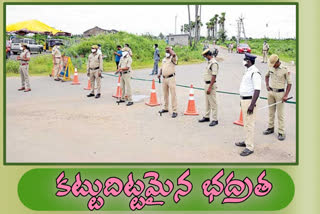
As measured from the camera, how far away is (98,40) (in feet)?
82.8

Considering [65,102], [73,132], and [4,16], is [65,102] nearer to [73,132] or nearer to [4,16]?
[73,132]

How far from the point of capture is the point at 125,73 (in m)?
9.34

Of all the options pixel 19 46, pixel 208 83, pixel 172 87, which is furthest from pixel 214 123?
pixel 19 46

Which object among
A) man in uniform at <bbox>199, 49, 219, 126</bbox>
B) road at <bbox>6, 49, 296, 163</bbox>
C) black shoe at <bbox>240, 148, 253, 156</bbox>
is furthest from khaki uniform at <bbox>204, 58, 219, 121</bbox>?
black shoe at <bbox>240, 148, 253, 156</bbox>

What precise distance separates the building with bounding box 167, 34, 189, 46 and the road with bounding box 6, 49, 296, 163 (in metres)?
29.8

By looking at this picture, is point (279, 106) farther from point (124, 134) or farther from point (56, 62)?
point (56, 62)

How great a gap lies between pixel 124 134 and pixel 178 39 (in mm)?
34116

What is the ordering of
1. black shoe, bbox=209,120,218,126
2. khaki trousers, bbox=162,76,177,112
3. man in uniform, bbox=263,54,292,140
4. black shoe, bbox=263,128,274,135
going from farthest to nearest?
khaki trousers, bbox=162,76,177,112
black shoe, bbox=209,120,218,126
black shoe, bbox=263,128,274,135
man in uniform, bbox=263,54,292,140

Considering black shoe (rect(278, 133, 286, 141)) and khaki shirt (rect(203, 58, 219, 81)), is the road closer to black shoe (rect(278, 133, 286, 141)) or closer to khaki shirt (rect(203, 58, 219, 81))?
black shoe (rect(278, 133, 286, 141))

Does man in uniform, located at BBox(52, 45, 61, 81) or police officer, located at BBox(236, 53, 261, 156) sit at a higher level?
man in uniform, located at BBox(52, 45, 61, 81)

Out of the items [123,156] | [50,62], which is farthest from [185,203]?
[50,62]

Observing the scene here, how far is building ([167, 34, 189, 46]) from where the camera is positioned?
3928 cm

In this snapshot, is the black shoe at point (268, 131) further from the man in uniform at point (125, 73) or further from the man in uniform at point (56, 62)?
the man in uniform at point (56, 62)

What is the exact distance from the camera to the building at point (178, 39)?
3928cm
